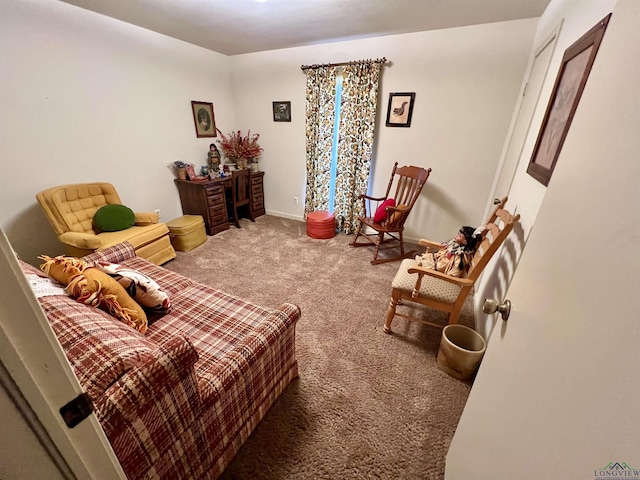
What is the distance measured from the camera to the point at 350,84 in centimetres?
306

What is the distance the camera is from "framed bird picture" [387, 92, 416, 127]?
290 cm

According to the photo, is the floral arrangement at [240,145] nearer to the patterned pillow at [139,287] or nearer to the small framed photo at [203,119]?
the small framed photo at [203,119]

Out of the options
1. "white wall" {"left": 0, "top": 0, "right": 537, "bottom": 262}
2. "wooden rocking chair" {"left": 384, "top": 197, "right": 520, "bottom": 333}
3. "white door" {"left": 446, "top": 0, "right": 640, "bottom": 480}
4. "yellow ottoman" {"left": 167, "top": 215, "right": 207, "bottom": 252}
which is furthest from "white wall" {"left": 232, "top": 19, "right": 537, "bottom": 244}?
"white door" {"left": 446, "top": 0, "right": 640, "bottom": 480}

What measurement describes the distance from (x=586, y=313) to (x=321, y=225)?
9.90 ft

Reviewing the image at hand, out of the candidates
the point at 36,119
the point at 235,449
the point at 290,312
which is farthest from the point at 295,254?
the point at 36,119

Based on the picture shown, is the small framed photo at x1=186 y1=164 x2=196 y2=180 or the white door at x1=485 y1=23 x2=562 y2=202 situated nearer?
the white door at x1=485 y1=23 x2=562 y2=202

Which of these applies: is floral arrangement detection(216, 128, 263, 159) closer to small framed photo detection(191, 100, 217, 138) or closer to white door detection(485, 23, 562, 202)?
small framed photo detection(191, 100, 217, 138)

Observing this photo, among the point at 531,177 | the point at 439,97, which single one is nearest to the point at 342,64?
the point at 439,97

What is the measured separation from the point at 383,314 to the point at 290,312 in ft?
3.53

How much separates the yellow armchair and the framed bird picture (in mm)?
2877

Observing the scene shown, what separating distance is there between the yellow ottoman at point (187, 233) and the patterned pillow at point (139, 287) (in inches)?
67.0

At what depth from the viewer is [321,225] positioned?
11.1 ft

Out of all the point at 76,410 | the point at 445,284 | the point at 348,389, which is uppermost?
the point at 76,410

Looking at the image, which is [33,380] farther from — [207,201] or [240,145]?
[240,145]
